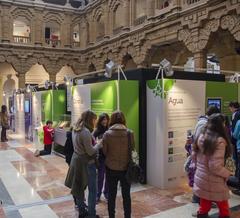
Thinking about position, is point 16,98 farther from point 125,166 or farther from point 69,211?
point 125,166

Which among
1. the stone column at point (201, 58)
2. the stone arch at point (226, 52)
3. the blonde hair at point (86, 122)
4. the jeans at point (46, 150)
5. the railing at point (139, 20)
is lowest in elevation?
the jeans at point (46, 150)

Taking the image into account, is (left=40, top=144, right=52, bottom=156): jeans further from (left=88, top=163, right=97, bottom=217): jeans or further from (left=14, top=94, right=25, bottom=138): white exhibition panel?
(left=88, top=163, right=97, bottom=217): jeans

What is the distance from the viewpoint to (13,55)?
2300 centimetres

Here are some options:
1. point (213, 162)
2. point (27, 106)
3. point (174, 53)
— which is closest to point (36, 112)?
point (27, 106)

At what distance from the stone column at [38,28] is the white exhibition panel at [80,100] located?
16.5m

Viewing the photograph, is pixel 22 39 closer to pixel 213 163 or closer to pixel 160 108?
pixel 160 108

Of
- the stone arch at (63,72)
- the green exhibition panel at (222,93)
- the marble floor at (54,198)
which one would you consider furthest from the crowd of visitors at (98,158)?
Result: the stone arch at (63,72)

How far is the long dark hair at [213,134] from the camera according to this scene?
3439 millimetres

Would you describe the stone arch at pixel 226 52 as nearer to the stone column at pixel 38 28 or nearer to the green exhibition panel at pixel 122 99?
the green exhibition panel at pixel 122 99

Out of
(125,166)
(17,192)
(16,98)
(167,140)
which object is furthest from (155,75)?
(16,98)

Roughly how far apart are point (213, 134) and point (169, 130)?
2774 millimetres

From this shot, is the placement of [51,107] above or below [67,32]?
below

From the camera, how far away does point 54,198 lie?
5.71 metres

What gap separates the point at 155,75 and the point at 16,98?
11.1 meters
